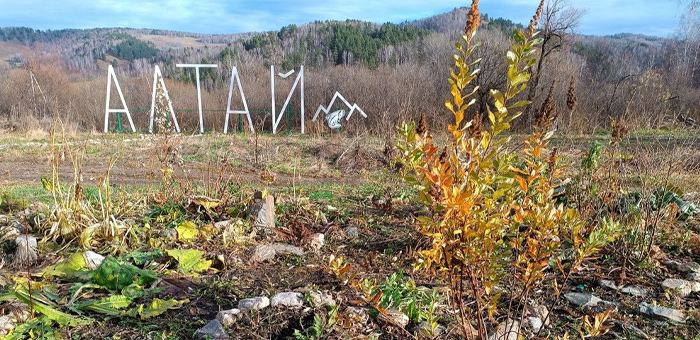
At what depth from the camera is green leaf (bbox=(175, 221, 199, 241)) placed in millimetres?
3494

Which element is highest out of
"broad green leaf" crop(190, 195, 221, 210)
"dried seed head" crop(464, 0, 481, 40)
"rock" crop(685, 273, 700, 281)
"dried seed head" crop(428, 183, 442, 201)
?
"dried seed head" crop(464, 0, 481, 40)

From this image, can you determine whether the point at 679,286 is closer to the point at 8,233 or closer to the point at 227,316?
the point at 227,316

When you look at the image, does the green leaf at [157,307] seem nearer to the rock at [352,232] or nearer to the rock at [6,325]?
the rock at [6,325]

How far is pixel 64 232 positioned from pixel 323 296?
2.13m

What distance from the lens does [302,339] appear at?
7.30ft

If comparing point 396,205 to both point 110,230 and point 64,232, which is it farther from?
point 64,232

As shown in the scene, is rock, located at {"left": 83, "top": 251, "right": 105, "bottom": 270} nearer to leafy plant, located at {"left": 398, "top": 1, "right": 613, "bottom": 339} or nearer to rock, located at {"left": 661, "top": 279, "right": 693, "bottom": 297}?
leafy plant, located at {"left": 398, "top": 1, "right": 613, "bottom": 339}

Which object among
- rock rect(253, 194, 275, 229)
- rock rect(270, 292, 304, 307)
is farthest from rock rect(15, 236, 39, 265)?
rock rect(270, 292, 304, 307)

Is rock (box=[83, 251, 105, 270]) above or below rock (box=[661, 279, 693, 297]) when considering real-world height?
above

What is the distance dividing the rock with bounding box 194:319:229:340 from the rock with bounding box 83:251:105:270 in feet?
3.70

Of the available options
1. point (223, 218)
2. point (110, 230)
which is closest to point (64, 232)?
point (110, 230)

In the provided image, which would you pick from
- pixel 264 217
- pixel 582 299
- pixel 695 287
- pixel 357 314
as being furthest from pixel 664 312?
pixel 264 217

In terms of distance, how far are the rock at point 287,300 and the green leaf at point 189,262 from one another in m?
0.68

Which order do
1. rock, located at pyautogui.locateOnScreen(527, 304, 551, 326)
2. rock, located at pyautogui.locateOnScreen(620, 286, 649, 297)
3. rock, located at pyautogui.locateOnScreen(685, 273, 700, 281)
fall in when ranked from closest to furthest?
rock, located at pyautogui.locateOnScreen(527, 304, 551, 326) < rock, located at pyautogui.locateOnScreen(620, 286, 649, 297) < rock, located at pyautogui.locateOnScreen(685, 273, 700, 281)
